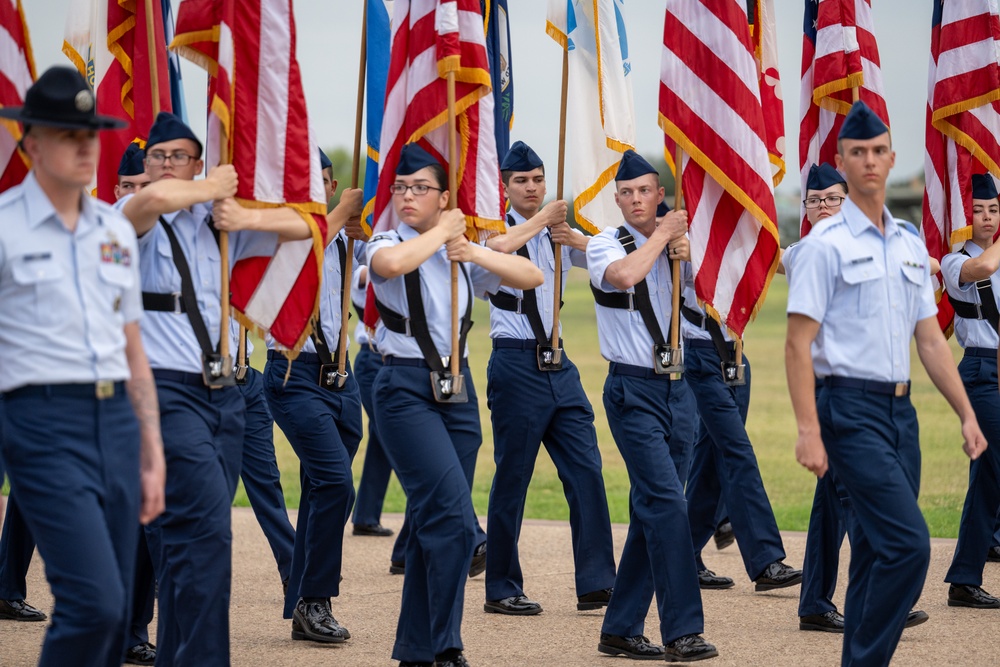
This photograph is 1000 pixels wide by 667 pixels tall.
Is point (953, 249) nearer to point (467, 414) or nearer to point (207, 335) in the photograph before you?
point (467, 414)

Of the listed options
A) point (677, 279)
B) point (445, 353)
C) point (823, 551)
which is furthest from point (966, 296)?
point (445, 353)

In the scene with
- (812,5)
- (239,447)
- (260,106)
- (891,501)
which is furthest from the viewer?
(812,5)

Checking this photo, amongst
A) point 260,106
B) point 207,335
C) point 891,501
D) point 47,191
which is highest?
point 260,106

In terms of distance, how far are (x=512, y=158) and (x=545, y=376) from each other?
1384mm

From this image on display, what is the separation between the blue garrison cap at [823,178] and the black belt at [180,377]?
13.7ft

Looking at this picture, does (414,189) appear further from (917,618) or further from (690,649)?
(917,618)

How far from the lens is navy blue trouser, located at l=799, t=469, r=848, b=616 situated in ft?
23.0

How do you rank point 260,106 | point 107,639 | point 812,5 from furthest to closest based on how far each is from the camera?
point 812,5
point 260,106
point 107,639

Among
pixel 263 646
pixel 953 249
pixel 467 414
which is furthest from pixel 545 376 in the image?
pixel 953 249

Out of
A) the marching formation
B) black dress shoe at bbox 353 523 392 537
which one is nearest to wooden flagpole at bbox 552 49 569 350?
the marching formation

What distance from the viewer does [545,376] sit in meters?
7.88

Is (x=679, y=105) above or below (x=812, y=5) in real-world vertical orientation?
below

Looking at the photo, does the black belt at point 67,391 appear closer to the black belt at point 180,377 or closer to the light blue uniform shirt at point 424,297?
the black belt at point 180,377

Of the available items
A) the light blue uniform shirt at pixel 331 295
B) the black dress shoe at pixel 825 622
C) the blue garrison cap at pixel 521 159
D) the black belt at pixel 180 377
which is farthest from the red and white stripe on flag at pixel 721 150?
the black belt at pixel 180 377
